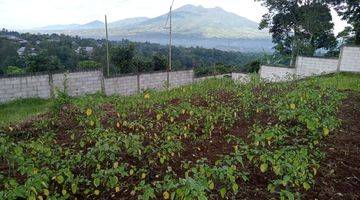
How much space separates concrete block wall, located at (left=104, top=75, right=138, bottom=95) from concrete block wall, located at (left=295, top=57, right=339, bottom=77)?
8604mm

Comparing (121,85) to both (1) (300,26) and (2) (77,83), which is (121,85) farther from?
(1) (300,26)

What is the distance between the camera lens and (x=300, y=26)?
101 ft

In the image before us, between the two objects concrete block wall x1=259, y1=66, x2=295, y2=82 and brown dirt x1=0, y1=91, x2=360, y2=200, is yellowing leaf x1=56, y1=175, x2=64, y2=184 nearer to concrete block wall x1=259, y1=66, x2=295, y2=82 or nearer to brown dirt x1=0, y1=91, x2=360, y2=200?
brown dirt x1=0, y1=91, x2=360, y2=200

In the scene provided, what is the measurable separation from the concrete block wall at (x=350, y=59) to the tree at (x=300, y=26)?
1191 centimetres

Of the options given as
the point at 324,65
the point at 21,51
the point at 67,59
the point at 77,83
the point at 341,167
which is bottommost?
the point at 67,59

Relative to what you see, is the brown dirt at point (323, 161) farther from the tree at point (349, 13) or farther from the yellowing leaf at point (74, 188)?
the tree at point (349, 13)

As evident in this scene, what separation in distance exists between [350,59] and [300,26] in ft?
47.0

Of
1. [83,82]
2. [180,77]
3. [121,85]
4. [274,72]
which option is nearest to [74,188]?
[83,82]

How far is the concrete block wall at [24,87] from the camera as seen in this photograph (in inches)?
551

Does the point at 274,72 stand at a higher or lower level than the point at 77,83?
higher

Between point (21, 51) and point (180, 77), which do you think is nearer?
point (180, 77)

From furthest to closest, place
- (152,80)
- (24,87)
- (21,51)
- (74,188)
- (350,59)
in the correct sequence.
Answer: (21,51)
(152,80)
(350,59)
(24,87)
(74,188)

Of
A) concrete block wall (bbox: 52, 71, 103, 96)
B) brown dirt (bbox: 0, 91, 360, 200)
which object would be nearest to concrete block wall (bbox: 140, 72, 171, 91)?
concrete block wall (bbox: 52, 71, 103, 96)

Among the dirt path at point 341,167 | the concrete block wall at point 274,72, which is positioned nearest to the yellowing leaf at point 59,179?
the dirt path at point 341,167
